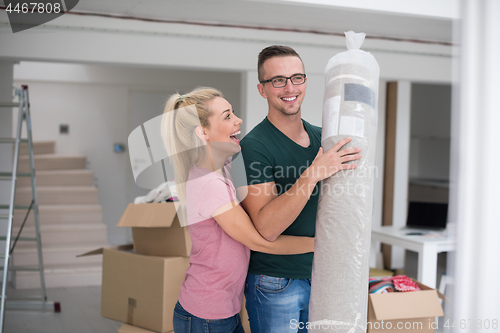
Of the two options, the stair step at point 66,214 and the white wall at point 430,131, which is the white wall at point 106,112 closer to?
the stair step at point 66,214

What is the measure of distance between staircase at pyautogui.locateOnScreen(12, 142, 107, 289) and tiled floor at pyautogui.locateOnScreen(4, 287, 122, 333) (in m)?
0.29

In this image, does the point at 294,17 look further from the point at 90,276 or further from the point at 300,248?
the point at 90,276

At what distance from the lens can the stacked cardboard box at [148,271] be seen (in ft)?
7.98

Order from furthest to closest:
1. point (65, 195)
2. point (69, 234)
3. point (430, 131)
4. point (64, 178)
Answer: point (430, 131), point (64, 178), point (65, 195), point (69, 234)

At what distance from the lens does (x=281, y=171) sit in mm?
1514

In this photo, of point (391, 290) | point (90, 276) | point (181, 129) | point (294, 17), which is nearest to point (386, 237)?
point (391, 290)

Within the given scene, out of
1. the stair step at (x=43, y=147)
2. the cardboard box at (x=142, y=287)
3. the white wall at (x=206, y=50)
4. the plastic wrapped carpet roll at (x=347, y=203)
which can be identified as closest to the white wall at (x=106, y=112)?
the stair step at (x=43, y=147)

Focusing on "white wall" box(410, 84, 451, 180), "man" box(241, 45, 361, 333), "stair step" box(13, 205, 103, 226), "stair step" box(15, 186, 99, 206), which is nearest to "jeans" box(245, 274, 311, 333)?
"man" box(241, 45, 361, 333)

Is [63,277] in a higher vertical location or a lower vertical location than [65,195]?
lower

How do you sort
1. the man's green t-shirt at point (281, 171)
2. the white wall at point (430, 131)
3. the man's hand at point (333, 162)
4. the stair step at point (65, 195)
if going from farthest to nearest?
1. the white wall at point (430, 131)
2. the stair step at point (65, 195)
3. the man's green t-shirt at point (281, 171)
4. the man's hand at point (333, 162)

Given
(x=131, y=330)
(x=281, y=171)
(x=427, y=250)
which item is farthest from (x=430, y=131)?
(x=281, y=171)

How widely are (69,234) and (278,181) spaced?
3968 mm

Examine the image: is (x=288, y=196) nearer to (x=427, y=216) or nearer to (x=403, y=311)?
(x=403, y=311)

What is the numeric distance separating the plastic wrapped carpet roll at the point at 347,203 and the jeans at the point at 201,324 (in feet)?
1.05
